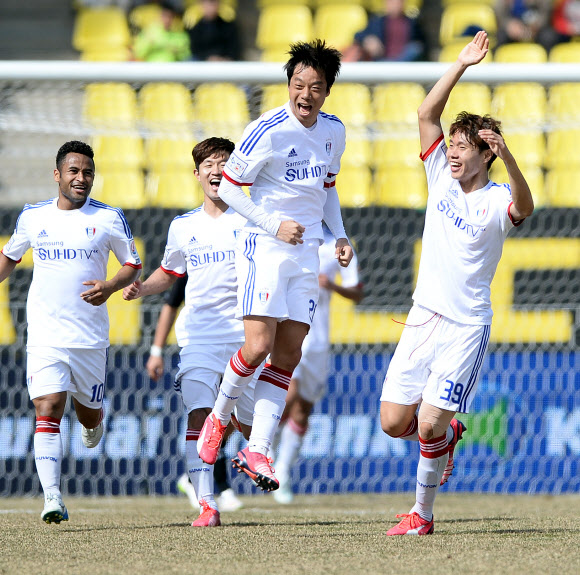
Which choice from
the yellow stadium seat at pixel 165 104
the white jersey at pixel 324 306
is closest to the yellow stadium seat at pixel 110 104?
the yellow stadium seat at pixel 165 104

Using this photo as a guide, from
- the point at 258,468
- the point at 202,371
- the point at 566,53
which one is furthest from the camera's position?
the point at 566,53

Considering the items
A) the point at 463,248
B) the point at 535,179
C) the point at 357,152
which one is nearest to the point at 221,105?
the point at 357,152

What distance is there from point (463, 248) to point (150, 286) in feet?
6.63

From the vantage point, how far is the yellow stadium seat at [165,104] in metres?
10.5

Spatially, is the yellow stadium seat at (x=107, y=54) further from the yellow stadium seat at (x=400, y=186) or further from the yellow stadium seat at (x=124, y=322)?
the yellow stadium seat at (x=124, y=322)

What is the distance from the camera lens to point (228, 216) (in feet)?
20.6

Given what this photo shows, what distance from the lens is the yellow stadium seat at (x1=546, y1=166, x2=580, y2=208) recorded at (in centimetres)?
1001

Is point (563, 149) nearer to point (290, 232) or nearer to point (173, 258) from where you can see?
point (173, 258)

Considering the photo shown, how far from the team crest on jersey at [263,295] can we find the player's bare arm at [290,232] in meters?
0.29

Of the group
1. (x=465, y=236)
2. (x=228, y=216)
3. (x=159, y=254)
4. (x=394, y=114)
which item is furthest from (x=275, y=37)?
(x=465, y=236)

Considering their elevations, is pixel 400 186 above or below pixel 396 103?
below

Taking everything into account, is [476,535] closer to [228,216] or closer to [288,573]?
[288,573]

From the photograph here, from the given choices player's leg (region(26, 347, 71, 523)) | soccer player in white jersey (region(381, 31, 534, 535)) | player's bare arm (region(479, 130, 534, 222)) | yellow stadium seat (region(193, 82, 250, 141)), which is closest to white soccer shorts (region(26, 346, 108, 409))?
player's leg (region(26, 347, 71, 523))

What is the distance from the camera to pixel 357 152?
1062cm
